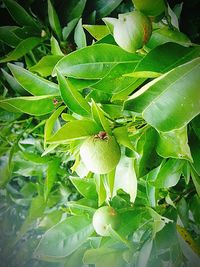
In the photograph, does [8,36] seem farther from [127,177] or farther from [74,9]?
[127,177]

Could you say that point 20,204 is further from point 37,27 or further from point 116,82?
point 116,82

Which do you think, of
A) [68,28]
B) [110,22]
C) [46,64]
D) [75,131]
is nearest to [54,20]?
[68,28]

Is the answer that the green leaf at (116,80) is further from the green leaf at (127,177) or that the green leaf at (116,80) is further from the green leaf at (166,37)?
the green leaf at (127,177)

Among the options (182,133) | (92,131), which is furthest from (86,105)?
(182,133)

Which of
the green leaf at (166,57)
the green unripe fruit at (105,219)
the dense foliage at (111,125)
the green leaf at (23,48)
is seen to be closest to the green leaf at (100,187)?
the dense foliage at (111,125)

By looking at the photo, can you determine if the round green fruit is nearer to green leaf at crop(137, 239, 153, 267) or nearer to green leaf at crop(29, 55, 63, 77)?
green leaf at crop(29, 55, 63, 77)
